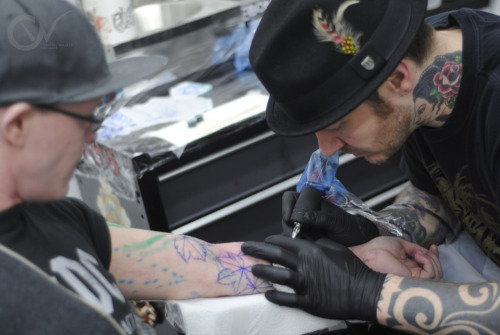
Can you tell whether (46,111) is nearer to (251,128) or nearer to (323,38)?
(323,38)

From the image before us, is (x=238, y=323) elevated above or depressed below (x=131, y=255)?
below

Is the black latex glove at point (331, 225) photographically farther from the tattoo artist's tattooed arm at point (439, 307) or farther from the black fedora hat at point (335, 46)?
the black fedora hat at point (335, 46)

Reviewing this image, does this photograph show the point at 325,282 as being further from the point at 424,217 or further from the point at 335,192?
the point at 424,217

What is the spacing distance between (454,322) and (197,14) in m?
1.55

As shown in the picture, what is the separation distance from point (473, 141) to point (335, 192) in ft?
1.27

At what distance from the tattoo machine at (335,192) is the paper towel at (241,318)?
379 millimetres

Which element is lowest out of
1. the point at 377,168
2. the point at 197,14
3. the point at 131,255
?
the point at 377,168

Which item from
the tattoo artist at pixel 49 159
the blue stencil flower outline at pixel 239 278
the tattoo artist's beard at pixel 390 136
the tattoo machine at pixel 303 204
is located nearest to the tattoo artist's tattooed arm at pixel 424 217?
the tattoo machine at pixel 303 204

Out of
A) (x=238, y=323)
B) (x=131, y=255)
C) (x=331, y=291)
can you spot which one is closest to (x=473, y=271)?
(x=331, y=291)

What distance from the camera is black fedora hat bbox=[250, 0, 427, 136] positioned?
1050 millimetres

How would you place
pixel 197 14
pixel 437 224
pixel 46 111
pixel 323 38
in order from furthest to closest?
pixel 197 14 → pixel 437 224 → pixel 323 38 → pixel 46 111

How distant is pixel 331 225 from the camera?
1.40 m

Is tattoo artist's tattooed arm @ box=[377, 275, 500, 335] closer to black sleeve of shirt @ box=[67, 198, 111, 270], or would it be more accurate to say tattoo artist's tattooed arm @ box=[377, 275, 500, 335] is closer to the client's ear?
black sleeve of shirt @ box=[67, 198, 111, 270]

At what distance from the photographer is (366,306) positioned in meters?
1.17
